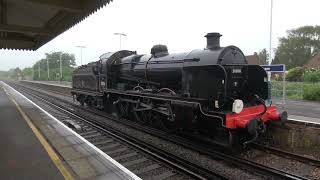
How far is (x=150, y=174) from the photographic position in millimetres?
7555

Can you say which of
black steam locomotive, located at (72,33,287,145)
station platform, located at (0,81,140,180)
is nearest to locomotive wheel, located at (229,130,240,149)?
black steam locomotive, located at (72,33,287,145)

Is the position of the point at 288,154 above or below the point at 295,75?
below

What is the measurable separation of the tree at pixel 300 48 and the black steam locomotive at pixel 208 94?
65.4 m

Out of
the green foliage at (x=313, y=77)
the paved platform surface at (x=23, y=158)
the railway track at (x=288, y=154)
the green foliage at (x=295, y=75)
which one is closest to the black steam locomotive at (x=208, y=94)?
the railway track at (x=288, y=154)

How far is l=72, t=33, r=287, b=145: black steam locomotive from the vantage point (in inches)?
352

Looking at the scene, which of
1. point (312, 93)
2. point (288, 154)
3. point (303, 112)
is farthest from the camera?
point (312, 93)

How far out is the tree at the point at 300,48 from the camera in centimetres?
7206

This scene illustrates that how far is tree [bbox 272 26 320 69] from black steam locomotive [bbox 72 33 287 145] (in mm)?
65415

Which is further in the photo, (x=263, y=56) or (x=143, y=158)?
(x=263, y=56)

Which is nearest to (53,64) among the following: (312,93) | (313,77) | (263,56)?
(263,56)

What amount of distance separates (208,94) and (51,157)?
459 cm

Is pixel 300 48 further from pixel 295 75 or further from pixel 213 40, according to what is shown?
pixel 213 40

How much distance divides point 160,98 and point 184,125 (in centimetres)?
141

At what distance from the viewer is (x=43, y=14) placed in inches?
510
